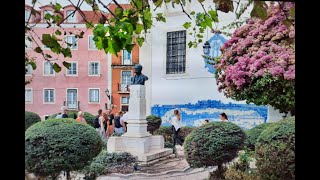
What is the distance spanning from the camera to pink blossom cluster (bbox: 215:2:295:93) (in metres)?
2.33

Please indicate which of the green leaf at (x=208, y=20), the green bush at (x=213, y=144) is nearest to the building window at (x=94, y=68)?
the green bush at (x=213, y=144)

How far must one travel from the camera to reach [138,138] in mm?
2588

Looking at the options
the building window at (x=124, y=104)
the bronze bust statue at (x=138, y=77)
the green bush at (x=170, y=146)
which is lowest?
the green bush at (x=170, y=146)

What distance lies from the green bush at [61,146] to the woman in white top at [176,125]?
0.48m

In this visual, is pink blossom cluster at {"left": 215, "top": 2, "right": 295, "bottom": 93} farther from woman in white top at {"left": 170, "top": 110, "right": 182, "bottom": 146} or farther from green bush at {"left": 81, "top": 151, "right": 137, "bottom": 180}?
green bush at {"left": 81, "top": 151, "right": 137, "bottom": 180}

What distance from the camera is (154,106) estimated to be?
241 centimetres

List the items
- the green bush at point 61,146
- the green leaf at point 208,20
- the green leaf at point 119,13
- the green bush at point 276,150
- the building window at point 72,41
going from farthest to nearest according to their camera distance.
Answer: the green bush at point 276,150
the green bush at point 61,146
the building window at point 72,41
the green leaf at point 208,20
the green leaf at point 119,13

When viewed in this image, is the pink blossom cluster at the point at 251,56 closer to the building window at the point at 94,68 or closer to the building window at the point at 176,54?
the building window at the point at 176,54

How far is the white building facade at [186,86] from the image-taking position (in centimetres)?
231

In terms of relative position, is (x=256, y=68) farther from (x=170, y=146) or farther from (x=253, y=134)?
(x=170, y=146)

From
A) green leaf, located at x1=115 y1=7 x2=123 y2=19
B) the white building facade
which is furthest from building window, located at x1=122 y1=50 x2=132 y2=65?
green leaf, located at x1=115 y1=7 x2=123 y2=19

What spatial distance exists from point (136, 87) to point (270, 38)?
92cm

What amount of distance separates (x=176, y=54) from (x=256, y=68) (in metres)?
0.56
